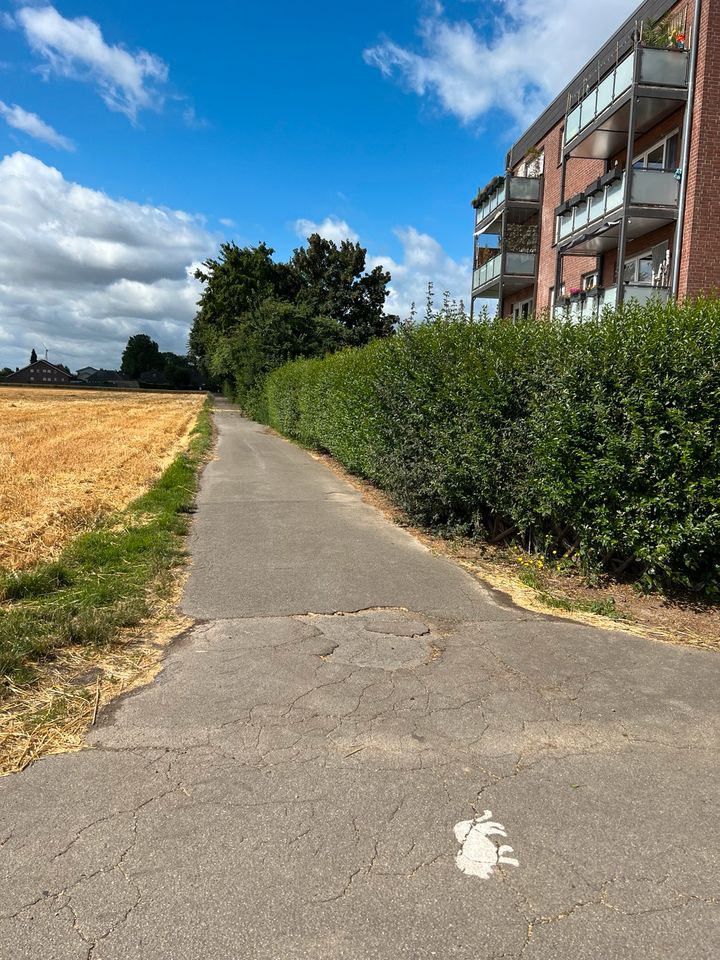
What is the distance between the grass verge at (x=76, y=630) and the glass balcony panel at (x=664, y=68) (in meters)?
16.2

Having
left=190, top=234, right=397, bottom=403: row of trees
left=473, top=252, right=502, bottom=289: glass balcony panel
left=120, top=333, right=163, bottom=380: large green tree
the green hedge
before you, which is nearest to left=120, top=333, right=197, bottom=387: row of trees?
left=120, top=333, right=163, bottom=380: large green tree

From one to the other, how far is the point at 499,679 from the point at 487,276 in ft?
79.5

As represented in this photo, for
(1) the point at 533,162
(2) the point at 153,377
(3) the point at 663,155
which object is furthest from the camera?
(2) the point at 153,377

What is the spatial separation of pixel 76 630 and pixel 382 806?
2.69 meters

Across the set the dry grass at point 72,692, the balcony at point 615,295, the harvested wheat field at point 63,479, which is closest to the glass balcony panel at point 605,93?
the balcony at point 615,295

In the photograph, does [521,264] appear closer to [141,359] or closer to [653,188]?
[653,188]

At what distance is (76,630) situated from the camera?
4.39 meters

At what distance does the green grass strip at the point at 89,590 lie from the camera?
13.6 feet

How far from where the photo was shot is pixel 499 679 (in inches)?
158

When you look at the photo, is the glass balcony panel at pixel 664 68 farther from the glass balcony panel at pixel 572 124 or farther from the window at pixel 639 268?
the window at pixel 639 268

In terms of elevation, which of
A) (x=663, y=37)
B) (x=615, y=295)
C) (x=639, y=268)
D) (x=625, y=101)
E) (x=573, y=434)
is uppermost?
(x=663, y=37)

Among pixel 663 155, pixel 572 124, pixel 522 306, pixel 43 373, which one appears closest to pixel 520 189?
pixel 522 306

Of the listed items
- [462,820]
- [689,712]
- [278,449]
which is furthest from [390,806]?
[278,449]

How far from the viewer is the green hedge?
515 centimetres
